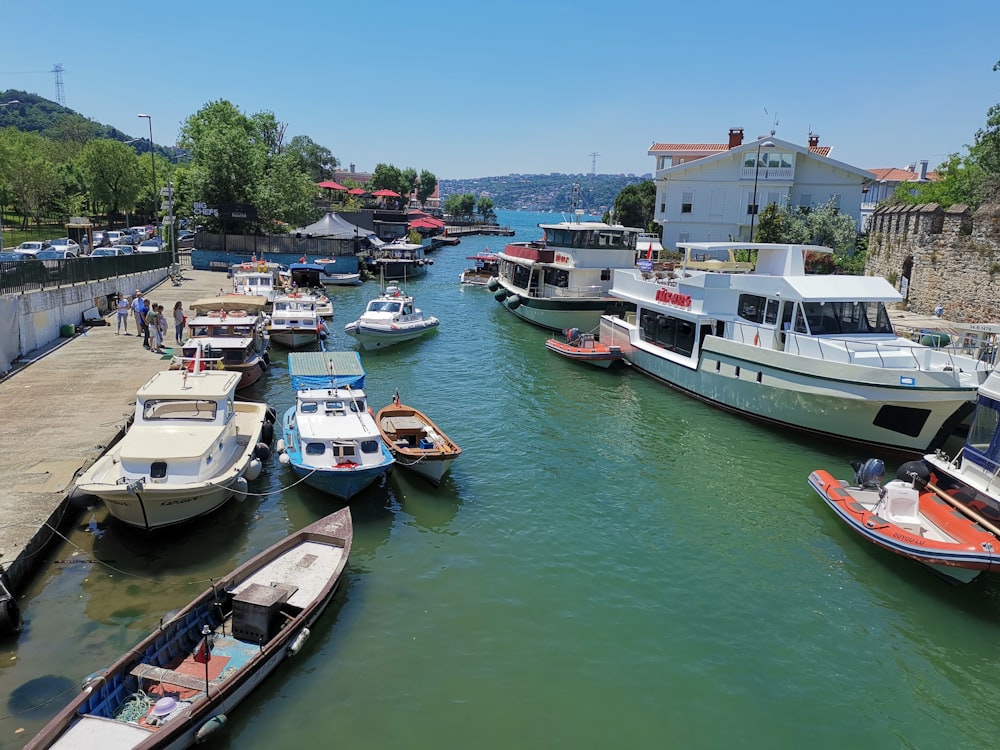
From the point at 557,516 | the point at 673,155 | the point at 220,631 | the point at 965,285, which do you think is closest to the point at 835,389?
the point at 557,516

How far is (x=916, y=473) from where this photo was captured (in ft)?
47.6

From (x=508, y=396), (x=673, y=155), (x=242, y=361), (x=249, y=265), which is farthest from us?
(x=673, y=155)

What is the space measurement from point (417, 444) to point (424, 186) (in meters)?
161

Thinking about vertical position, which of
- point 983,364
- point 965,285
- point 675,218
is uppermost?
point 675,218

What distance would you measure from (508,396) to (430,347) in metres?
9.28

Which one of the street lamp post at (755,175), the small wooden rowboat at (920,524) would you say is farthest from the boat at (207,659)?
the street lamp post at (755,175)

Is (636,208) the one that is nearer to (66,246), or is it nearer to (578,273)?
(578,273)

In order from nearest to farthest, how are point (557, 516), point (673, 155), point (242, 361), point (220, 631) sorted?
point (220, 631) → point (557, 516) → point (242, 361) → point (673, 155)

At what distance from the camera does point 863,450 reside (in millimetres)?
18906

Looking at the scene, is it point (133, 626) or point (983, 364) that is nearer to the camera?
point (133, 626)

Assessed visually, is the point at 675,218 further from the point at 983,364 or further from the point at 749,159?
the point at 983,364

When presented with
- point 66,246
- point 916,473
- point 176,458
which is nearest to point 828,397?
point 916,473

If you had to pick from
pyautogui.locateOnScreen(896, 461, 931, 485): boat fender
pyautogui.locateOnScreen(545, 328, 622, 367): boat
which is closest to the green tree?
pyautogui.locateOnScreen(545, 328, 622, 367): boat

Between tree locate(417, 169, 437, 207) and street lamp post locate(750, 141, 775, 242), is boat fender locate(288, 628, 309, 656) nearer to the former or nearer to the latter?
street lamp post locate(750, 141, 775, 242)
